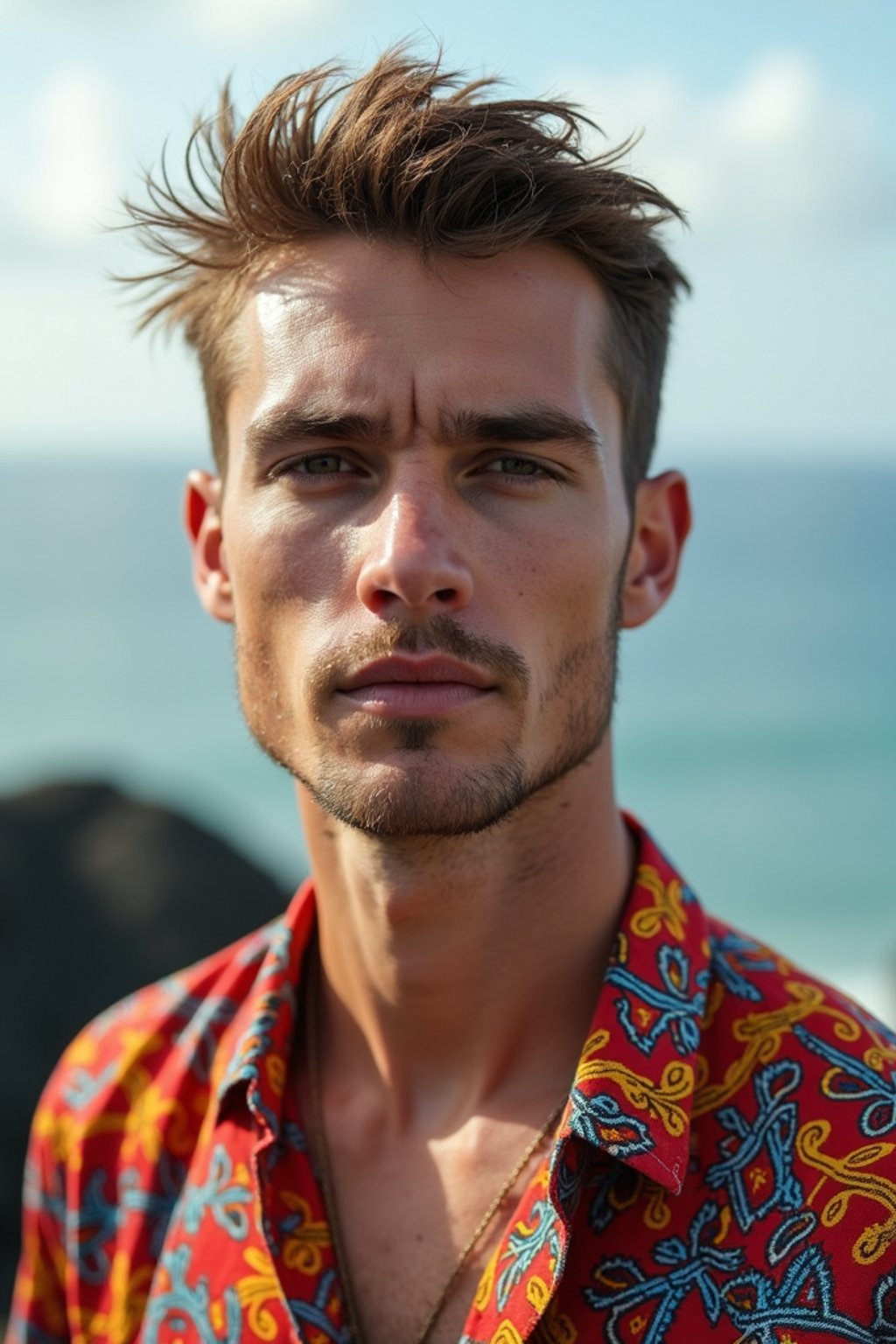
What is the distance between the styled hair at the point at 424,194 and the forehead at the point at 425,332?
4 cm

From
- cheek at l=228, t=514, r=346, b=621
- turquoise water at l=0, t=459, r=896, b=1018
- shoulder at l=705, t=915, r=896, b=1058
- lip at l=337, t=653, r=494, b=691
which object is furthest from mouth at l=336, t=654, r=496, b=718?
turquoise water at l=0, t=459, r=896, b=1018

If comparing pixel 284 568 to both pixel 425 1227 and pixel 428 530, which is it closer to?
pixel 428 530

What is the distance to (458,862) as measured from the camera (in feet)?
7.91

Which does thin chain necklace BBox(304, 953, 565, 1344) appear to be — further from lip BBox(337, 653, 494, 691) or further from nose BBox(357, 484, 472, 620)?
nose BBox(357, 484, 472, 620)

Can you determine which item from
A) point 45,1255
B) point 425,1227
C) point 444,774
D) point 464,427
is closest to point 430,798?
point 444,774

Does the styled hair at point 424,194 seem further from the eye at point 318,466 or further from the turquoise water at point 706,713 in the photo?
the turquoise water at point 706,713

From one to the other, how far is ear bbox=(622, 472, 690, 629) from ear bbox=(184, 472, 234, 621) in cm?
75

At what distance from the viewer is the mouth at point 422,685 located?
7.30 feet

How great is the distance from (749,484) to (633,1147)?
8162 cm

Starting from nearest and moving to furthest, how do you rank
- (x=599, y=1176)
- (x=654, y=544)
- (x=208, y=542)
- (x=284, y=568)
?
(x=599, y=1176), (x=284, y=568), (x=654, y=544), (x=208, y=542)

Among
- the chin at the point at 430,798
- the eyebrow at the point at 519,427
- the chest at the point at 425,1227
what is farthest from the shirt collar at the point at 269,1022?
the eyebrow at the point at 519,427

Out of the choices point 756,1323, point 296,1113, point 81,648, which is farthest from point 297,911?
point 81,648

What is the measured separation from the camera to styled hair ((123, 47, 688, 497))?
2387 mm

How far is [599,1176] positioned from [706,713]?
26617 millimetres
